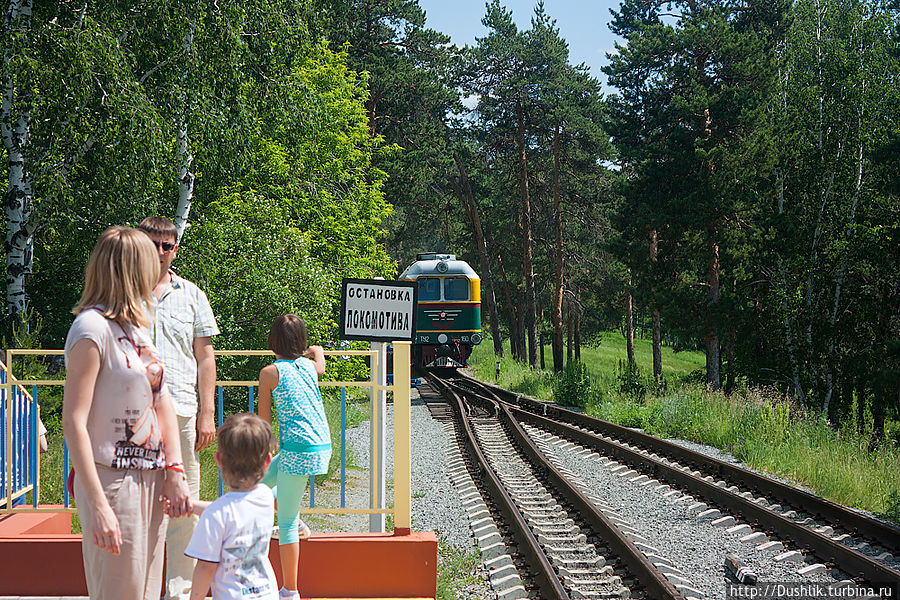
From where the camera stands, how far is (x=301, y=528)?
4316 millimetres

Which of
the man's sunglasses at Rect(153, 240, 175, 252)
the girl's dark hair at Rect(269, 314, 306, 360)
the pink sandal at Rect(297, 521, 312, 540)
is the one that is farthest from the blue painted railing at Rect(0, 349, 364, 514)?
the man's sunglasses at Rect(153, 240, 175, 252)

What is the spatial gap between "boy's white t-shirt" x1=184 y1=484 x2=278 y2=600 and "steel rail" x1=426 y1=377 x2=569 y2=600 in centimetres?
276

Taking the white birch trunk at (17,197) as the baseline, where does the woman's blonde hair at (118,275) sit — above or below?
below

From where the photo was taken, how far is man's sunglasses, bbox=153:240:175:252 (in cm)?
376

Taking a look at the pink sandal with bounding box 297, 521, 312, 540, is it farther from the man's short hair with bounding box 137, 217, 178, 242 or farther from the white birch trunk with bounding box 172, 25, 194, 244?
the white birch trunk with bounding box 172, 25, 194, 244

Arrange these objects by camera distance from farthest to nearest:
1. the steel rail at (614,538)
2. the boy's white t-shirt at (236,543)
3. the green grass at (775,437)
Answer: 1. the green grass at (775,437)
2. the steel rail at (614,538)
3. the boy's white t-shirt at (236,543)

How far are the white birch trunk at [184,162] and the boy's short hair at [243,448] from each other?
8.88 meters

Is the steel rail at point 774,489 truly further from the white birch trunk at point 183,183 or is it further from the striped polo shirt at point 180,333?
the white birch trunk at point 183,183

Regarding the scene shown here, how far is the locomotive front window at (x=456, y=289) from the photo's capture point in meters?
25.9

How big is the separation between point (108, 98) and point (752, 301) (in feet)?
57.8

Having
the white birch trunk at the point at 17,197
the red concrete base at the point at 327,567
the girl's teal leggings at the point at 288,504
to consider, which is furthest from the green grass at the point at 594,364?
the girl's teal leggings at the point at 288,504

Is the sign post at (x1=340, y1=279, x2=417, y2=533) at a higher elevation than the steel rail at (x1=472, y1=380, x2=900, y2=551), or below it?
higher

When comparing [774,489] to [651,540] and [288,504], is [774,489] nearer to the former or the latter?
[651,540]

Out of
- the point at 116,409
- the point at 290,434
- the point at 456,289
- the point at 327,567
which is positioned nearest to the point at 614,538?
the point at 327,567
